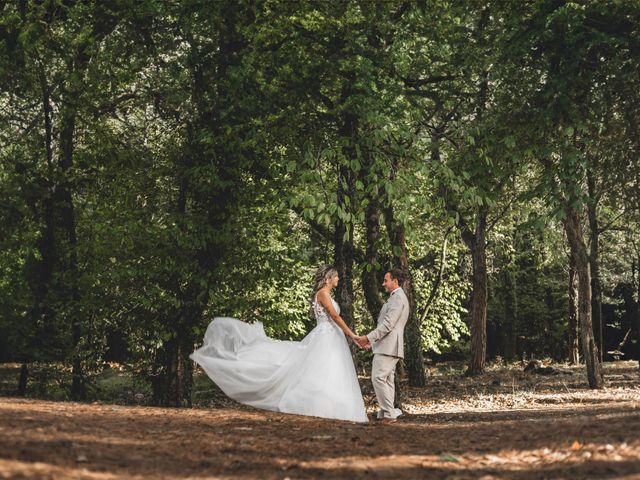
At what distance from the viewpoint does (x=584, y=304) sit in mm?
20594

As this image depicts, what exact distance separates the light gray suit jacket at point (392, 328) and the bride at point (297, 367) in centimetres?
48

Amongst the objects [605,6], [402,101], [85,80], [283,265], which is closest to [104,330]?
[283,265]

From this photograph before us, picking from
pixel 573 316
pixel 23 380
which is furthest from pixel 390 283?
pixel 573 316

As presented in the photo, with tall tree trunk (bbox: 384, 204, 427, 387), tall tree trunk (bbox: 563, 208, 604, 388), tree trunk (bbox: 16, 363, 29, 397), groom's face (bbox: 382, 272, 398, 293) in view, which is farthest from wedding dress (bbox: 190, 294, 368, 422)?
tall tree trunk (bbox: 563, 208, 604, 388)

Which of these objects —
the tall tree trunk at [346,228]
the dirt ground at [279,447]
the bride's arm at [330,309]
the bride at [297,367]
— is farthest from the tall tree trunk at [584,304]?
the dirt ground at [279,447]

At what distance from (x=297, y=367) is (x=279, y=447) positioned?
369 cm

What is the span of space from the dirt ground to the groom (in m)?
1.08

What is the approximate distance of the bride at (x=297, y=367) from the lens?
11.1 m

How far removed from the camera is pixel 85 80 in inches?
604

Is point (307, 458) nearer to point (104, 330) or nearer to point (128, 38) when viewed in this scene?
point (104, 330)

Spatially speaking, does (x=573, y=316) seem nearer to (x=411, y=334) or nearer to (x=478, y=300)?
(x=478, y=300)

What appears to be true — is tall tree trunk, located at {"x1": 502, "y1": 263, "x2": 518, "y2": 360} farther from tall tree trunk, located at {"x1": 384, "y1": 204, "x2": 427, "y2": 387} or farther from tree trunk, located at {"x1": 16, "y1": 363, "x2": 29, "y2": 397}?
tree trunk, located at {"x1": 16, "y1": 363, "x2": 29, "y2": 397}

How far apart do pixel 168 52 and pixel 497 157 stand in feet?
A: 23.0

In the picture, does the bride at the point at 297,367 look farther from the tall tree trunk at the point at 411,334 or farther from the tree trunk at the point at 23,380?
the tall tree trunk at the point at 411,334
